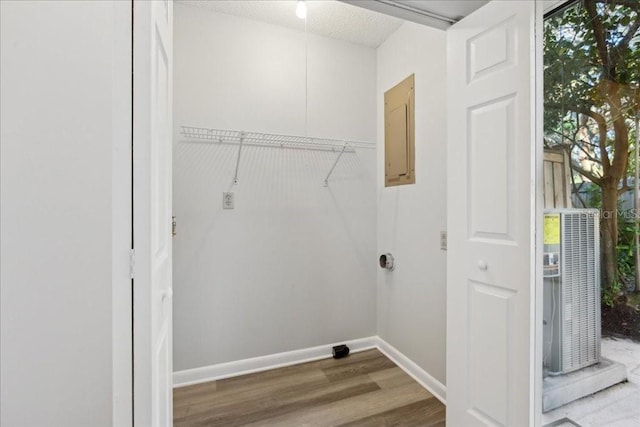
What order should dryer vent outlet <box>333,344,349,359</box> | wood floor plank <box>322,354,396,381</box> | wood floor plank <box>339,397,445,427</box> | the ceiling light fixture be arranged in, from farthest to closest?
dryer vent outlet <box>333,344,349,359</box> < wood floor plank <box>322,354,396,381</box> < the ceiling light fixture < wood floor plank <box>339,397,445,427</box>

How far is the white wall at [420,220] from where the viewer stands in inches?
75.5

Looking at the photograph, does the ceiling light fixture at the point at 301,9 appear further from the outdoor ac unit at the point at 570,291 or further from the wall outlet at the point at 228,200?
the outdoor ac unit at the point at 570,291

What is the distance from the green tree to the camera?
1.06 metres

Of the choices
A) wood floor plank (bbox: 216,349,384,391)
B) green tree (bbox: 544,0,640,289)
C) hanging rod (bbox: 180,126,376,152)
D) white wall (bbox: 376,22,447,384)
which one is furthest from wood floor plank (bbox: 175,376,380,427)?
hanging rod (bbox: 180,126,376,152)

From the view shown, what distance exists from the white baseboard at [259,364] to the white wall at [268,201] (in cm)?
5

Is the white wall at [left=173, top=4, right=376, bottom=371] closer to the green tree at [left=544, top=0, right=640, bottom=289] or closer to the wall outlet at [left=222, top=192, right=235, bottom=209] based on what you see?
the wall outlet at [left=222, top=192, right=235, bottom=209]

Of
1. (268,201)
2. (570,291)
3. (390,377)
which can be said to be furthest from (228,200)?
(570,291)

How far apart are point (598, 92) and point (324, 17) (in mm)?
1788

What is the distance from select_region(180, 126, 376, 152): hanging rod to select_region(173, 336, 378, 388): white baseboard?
1647mm

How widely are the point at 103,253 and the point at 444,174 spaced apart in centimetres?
182

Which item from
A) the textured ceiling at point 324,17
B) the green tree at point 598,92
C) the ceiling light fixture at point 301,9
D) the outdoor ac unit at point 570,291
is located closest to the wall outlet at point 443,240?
the outdoor ac unit at point 570,291

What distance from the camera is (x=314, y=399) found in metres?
1.86

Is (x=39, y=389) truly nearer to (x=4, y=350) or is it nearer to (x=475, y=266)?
(x=4, y=350)

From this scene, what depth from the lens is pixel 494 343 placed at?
4.17ft
